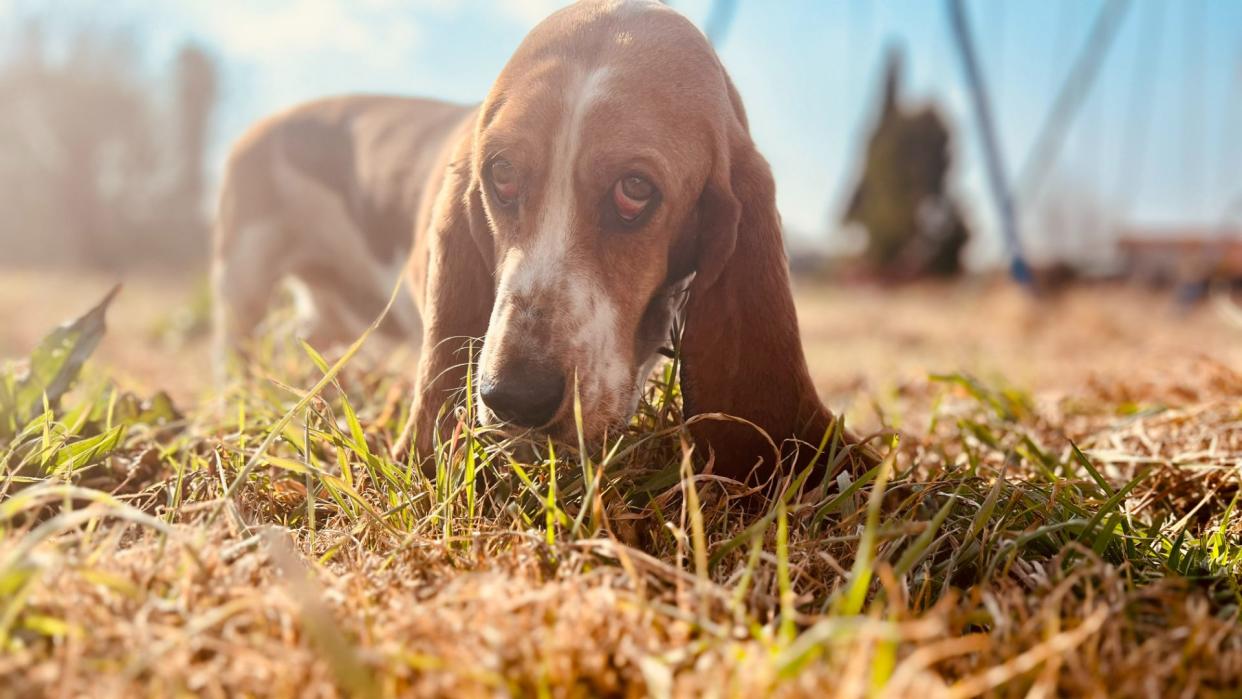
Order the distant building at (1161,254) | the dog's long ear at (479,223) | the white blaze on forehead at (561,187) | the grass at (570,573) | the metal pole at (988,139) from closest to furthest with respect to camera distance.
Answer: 1. the grass at (570,573)
2. the white blaze on forehead at (561,187)
3. the dog's long ear at (479,223)
4. the metal pole at (988,139)
5. the distant building at (1161,254)

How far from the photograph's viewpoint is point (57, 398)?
2.09 metres

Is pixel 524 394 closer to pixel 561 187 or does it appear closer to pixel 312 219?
pixel 561 187

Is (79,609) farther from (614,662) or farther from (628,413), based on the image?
(628,413)

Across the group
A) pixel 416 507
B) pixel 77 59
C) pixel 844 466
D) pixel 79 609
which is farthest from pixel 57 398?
pixel 77 59

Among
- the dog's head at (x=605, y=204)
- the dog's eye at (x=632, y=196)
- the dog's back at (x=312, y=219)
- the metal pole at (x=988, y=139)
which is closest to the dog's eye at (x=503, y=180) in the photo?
the dog's head at (x=605, y=204)

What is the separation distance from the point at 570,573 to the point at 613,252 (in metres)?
0.81

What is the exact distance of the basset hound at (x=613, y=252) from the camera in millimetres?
1786

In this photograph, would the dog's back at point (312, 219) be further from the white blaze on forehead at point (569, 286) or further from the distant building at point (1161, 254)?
the distant building at point (1161, 254)

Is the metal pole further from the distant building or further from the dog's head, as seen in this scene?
the distant building

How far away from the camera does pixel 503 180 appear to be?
199 cm

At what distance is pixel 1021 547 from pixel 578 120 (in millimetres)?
1157

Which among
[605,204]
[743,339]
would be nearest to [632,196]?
[605,204]

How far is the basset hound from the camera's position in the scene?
1.79 meters

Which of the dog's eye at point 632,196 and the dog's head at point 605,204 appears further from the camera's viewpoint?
the dog's eye at point 632,196
